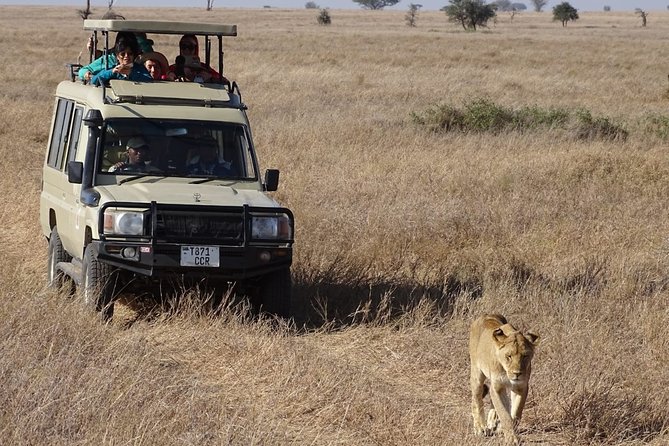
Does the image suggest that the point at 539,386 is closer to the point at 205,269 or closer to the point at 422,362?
the point at 422,362

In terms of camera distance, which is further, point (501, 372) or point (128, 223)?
point (128, 223)

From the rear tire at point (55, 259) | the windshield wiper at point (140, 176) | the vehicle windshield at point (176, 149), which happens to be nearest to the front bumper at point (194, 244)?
the windshield wiper at point (140, 176)

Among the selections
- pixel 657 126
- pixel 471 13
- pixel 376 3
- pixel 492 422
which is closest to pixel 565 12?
pixel 471 13

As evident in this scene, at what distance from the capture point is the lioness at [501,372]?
4777 millimetres

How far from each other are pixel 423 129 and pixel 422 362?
11.1 meters

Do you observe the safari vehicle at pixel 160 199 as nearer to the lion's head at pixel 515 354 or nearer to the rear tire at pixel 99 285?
the rear tire at pixel 99 285

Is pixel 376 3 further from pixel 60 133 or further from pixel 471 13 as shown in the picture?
pixel 60 133

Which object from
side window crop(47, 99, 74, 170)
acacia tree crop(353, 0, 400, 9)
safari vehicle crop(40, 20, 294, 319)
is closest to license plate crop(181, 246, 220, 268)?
safari vehicle crop(40, 20, 294, 319)

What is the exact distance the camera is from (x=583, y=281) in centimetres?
842

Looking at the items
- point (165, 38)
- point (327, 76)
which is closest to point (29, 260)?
point (327, 76)

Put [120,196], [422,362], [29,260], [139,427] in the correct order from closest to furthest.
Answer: [139,427] → [422,362] → [120,196] → [29,260]

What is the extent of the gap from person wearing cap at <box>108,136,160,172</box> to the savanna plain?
1.01 m

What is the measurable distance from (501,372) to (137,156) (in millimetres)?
3752

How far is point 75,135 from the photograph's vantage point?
831 cm
